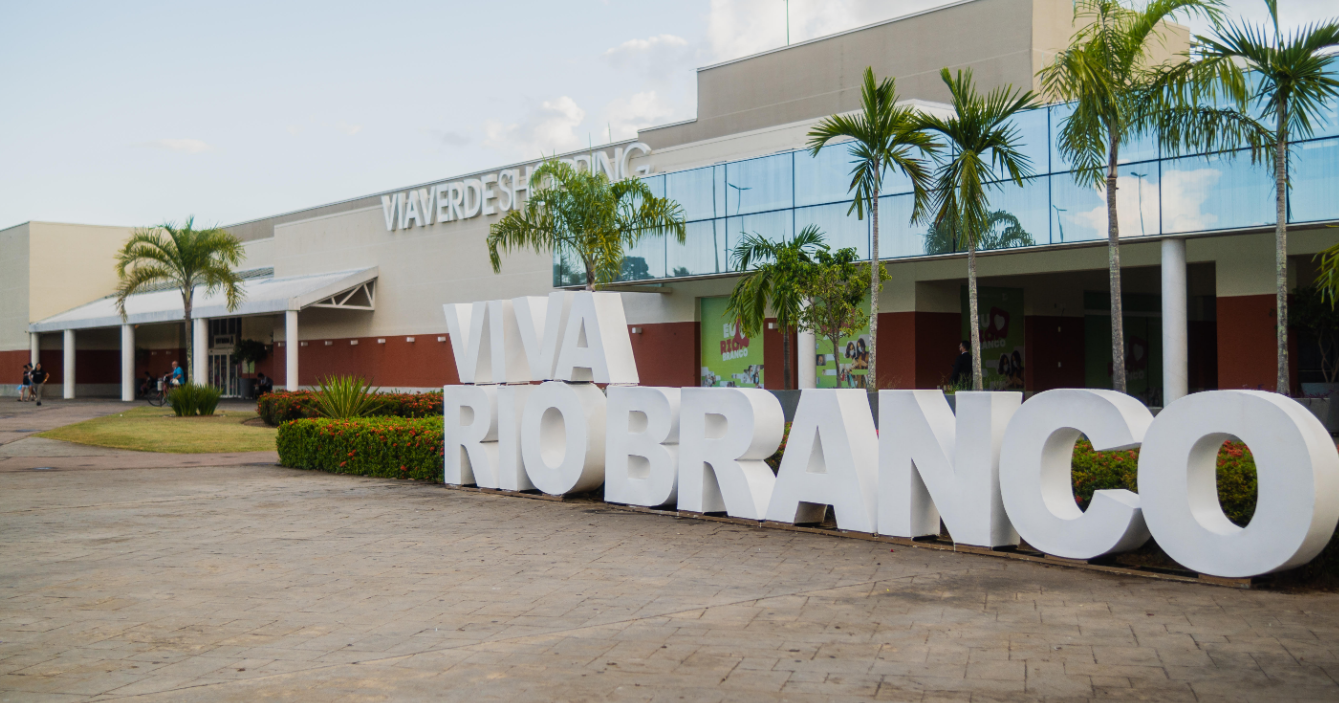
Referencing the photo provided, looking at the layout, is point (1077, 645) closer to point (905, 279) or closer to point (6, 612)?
point (6, 612)

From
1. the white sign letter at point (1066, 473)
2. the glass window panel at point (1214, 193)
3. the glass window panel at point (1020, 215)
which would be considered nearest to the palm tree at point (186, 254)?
the glass window panel at point (1020, 215)

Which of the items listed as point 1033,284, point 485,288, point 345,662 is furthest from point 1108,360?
point 345,662

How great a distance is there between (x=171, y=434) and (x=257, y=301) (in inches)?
649

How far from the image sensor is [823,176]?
21.8 metres

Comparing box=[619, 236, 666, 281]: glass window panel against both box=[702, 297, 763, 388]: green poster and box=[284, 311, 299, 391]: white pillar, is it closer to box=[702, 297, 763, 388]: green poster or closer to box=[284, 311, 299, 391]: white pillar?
box=[702, 297, 763, 388]: green poster

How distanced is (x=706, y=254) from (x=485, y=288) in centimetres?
1123

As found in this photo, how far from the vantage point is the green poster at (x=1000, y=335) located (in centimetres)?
2391

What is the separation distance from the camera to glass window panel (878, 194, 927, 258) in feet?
66.5

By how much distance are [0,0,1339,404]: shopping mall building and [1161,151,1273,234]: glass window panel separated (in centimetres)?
3

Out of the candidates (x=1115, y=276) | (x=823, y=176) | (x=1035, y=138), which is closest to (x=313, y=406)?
(x=823, y=176)

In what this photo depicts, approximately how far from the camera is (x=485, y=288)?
109ft

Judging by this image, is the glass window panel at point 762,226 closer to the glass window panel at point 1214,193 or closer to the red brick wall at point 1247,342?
the glass window panel at point 1214,193

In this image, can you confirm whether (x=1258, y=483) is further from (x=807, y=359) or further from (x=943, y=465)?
(x=807, y=359)

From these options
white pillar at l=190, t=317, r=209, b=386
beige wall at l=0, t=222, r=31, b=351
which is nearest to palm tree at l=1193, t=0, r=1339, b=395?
white pillar at l=190, t=317, r=209, b=386
